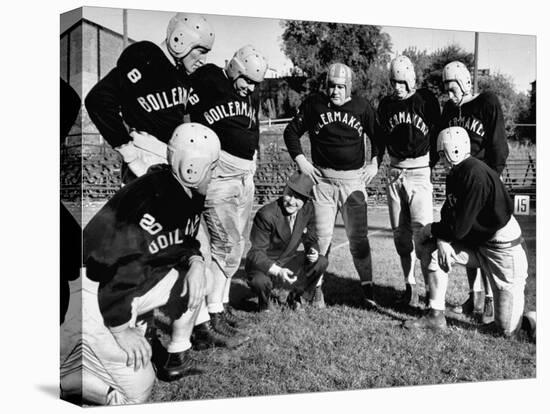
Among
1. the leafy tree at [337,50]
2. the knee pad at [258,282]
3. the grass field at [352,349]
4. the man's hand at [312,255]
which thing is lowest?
the grass field at [352,349]

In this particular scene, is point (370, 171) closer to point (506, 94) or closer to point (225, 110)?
point (225, 110)

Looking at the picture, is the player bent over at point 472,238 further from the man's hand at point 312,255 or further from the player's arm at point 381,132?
the man's hand at point 312,255

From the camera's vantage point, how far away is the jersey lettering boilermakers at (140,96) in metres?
5.50

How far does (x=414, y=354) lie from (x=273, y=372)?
1339 millimetres

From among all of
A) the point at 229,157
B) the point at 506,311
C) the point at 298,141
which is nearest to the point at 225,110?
the point at 229,157

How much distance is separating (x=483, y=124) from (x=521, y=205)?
2.95 feet

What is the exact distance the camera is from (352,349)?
640cm

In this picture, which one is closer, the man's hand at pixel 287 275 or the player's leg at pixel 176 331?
the player's leg at pixel 176 331

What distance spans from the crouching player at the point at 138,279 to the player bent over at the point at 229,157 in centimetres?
18

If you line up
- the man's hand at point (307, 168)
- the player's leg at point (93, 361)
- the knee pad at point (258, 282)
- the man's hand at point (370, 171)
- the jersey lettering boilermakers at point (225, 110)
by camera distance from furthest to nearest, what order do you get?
the man's hand at point (370, 171), the man's hand at point (307, 168), the knee pad at point (258, 282), the jersey lettering boilermakers at point (225, 110), the player's leg at point (93, 361)

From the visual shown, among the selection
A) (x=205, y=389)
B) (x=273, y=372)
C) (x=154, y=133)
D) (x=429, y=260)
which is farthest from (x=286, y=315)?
(x=154, y=133)

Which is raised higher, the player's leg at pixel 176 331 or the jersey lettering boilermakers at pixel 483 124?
the jersey lettering boilermakers at pixel 483 124

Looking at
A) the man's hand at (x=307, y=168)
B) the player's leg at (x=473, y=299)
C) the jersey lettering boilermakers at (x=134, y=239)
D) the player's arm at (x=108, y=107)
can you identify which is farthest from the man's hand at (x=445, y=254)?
the player's arm at (x=108, y=107)

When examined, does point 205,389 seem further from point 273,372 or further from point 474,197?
point 474,197
